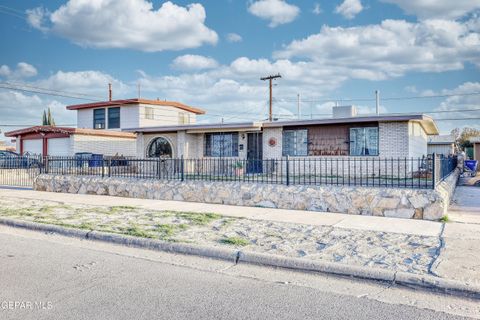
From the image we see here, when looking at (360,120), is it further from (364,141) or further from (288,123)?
(288,123)

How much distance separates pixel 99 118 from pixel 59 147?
6147mm

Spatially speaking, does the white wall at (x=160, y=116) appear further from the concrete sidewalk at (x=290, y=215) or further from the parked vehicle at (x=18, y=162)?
the concrete sidewalk at (x=290, y=215)

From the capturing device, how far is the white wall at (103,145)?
29.4 meters

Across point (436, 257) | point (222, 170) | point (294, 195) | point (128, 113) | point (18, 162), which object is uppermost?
point (128, 113)

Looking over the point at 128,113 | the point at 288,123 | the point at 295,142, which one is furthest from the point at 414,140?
the point at 128,113

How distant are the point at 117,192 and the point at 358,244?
32.4 feet


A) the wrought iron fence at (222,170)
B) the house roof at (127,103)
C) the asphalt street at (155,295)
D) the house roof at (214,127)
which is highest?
the house roof at (127,103)

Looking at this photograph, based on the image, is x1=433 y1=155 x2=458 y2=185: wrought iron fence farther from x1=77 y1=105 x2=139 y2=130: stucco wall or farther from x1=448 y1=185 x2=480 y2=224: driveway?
x1=77 y1=105 x2=139 y2=130: stucco wall

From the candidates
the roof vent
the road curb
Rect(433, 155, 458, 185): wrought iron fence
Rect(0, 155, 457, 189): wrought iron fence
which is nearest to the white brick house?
Rect(0, 155, 457, 189): wrought iron fence

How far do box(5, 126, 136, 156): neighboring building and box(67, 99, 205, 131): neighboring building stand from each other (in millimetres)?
2441

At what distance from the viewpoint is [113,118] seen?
1388 inches

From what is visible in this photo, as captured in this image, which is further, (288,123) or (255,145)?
(255,145)

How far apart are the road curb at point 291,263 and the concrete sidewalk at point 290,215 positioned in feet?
9.34

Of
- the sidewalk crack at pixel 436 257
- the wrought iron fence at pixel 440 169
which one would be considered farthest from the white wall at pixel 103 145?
the sidewalk crack at pixel 436 257
